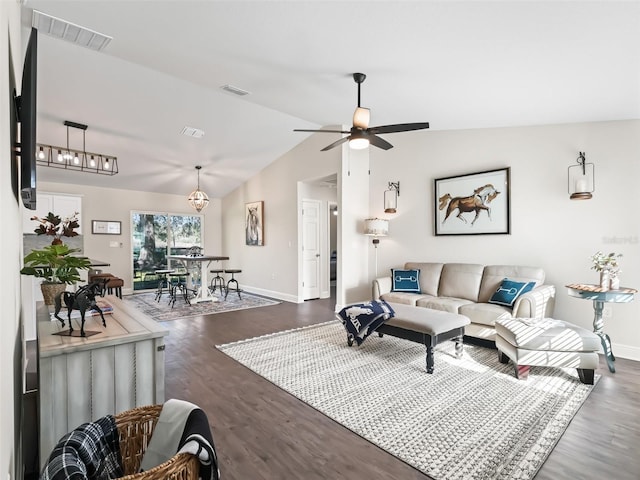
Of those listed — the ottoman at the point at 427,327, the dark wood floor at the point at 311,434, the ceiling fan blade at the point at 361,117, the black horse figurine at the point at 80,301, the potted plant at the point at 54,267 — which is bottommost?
the dark wood floor at the point at 311,434

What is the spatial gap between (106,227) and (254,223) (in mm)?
3407

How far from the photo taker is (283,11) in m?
2.55

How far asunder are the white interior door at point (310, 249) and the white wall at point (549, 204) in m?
2.13

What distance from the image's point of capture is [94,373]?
5.49 ft

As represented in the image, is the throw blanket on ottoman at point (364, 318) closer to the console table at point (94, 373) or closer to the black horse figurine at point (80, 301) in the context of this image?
the console table at point (94, 373)

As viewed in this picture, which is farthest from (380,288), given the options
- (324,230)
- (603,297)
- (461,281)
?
(324,230)

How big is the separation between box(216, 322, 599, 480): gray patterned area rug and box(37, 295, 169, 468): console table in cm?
130

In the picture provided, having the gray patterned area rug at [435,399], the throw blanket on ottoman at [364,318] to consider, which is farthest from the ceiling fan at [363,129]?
the gray patterned area rug at [435,399]

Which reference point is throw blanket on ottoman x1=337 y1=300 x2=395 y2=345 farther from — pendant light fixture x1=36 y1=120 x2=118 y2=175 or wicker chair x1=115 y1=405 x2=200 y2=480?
pendant light fixture x1=36 y1=120 x2=118 y2=175

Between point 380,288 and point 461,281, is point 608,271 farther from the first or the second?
point 380,288

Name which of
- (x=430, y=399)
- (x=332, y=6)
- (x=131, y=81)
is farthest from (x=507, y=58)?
(x=131, y=81)

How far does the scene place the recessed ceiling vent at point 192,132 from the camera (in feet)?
18.5

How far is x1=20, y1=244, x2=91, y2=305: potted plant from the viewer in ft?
6.68

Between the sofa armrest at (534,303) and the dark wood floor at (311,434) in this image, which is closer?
the dark wood floor at (311,434)
